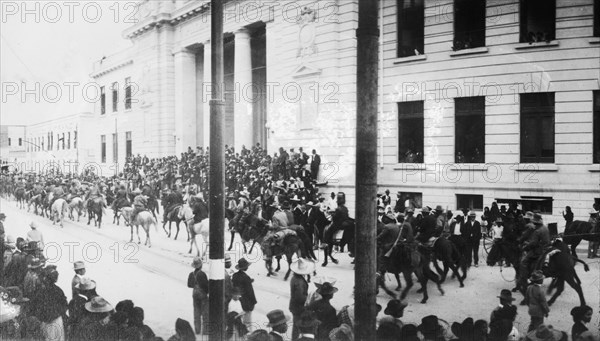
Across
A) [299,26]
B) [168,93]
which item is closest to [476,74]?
[299,26]

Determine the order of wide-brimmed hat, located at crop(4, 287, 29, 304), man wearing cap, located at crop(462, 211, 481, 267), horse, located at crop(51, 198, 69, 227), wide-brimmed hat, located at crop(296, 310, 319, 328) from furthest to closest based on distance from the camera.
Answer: horse, located at crop(51, 198, 69, 227)
man wearing cap, located at crop(462, 211, 481, 267)
wide-brimmed hat, located at crop(4, 287, 29, 304)
wide-brimmed hat, located at crop(296, 310, 319, 328)

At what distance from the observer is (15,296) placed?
8773mm

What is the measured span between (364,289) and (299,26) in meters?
20.4

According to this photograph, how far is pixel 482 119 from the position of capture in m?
18.8

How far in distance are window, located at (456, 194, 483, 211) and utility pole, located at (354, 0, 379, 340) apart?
13.7 m

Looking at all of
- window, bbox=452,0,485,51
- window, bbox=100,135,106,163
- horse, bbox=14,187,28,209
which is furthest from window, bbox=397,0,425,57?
horse, bbox=14,187,28,209

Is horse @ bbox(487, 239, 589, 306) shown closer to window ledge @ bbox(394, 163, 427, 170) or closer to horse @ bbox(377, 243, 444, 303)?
horse @ bbox(377, 243, 444, 303)

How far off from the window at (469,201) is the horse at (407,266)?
7.31 meters

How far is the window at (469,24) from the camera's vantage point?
19.0 meters

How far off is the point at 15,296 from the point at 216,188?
470 cm

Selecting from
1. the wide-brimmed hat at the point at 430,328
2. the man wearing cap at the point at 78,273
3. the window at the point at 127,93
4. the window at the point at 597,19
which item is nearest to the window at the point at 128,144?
the window at the point at 127,93

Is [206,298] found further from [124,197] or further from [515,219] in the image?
[124,197]

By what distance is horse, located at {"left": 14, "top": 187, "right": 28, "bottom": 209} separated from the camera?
19467mm

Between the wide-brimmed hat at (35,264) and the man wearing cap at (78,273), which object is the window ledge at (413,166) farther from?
the wide-brimmed hat at (35,264)
